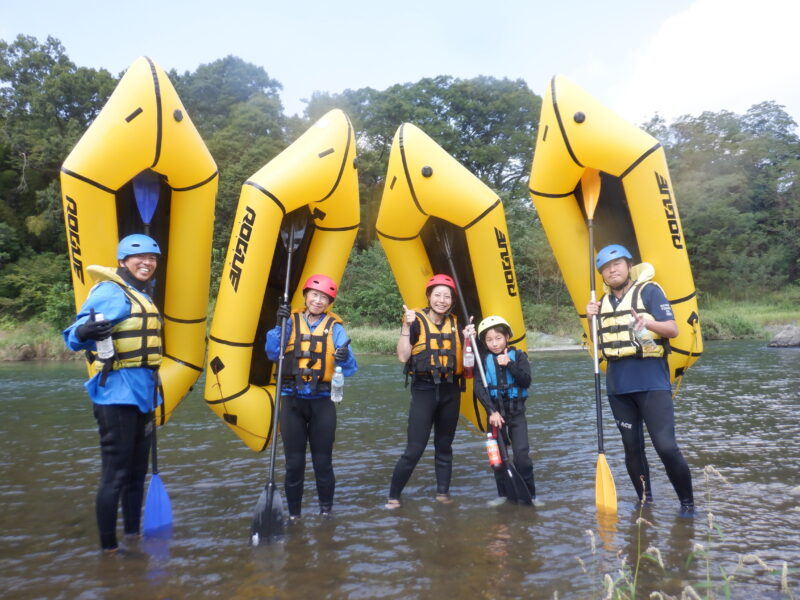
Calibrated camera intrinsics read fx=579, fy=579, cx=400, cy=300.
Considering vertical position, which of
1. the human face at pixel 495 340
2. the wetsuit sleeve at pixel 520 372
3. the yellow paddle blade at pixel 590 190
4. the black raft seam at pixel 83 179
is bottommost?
the wetsuit sleeve at pixel 520 372

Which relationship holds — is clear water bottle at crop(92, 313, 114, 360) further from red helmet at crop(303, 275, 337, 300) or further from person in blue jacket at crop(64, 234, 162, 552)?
red helmet at crop(303, 275, 337, 300)

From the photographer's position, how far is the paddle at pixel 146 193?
13.9 feet

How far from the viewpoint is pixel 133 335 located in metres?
3.09

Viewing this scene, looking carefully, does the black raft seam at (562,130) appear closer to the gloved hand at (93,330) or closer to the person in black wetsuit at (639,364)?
the person in black wetsuit at (639,364)

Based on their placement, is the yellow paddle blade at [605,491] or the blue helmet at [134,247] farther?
the yellow paddle blade at [605,491]

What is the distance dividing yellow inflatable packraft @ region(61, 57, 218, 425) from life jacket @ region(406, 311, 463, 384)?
164 centimetres

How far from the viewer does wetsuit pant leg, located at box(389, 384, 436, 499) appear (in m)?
3.69

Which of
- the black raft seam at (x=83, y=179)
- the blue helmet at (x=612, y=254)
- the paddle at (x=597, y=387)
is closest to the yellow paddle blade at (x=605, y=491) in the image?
the paddle at (x=597, y=387)

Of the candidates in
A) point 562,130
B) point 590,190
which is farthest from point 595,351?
point 562,130

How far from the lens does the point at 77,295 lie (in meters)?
3.75

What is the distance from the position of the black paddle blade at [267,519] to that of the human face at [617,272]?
7.67 ft

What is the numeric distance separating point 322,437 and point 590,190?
8.71ft

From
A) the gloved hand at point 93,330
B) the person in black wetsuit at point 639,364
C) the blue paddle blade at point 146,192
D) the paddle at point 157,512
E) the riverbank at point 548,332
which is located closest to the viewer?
the gloved hand at point 93,330

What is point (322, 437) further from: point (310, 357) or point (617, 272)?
point (617, 272)
